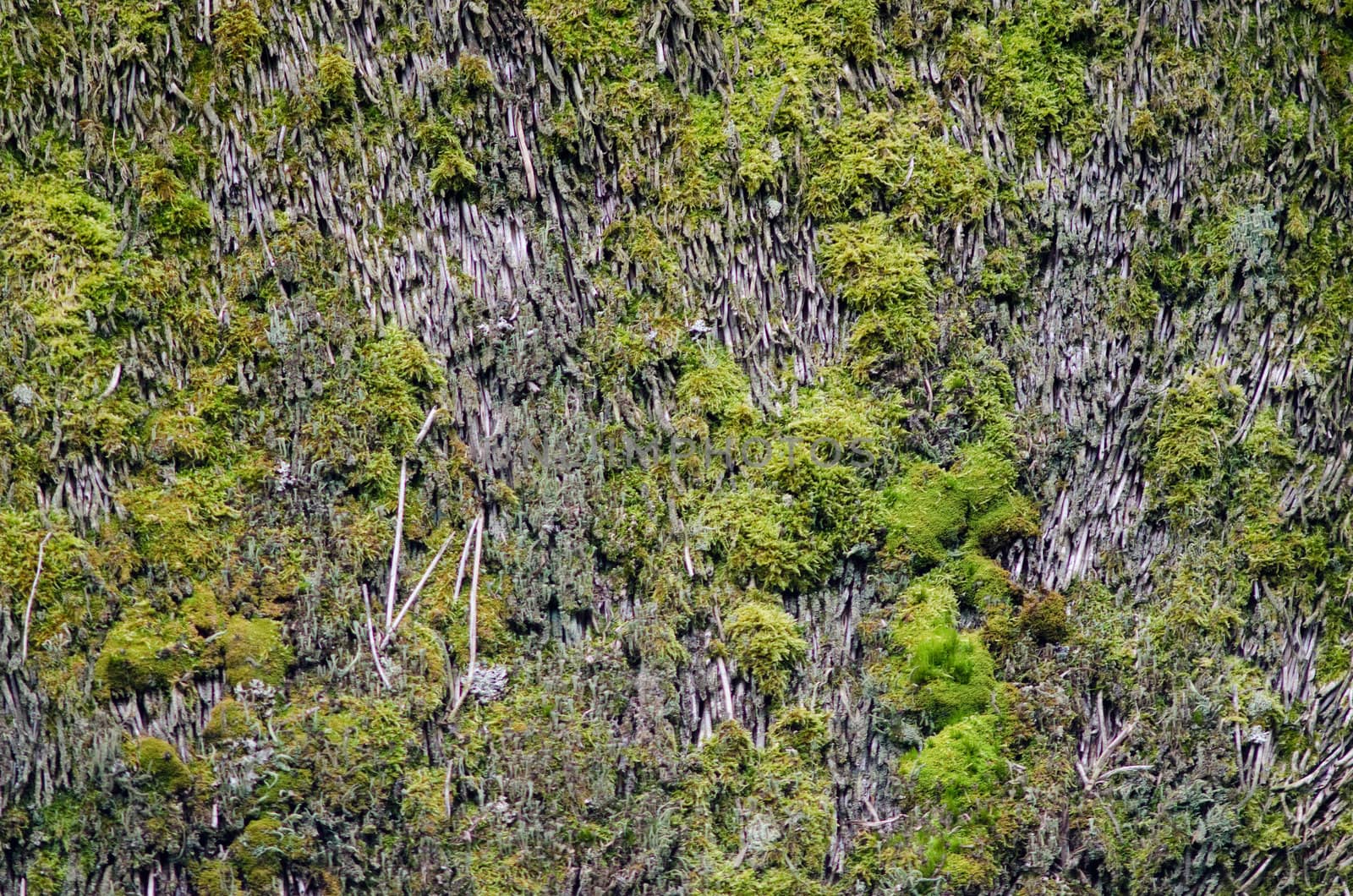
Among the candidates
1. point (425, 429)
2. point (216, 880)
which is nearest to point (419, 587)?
point (425, 429)

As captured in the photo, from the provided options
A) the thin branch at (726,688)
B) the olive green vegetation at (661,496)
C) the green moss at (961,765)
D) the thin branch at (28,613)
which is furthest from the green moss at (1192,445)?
the thin branch at (28,613)

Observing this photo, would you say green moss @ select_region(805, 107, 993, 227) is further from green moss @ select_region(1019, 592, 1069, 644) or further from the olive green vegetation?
green moss @ select_region(1019, 592, 1069, 644)

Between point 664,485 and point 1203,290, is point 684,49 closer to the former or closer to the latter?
point 664,485

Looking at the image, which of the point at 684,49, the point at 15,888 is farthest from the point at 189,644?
the point at 684,49

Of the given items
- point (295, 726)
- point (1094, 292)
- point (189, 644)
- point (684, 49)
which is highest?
point (684, 49)

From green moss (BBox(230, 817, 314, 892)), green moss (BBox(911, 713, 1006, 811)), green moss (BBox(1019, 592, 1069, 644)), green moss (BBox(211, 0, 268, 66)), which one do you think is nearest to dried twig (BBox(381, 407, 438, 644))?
green moss (BBox(230, 817, 314, 892))

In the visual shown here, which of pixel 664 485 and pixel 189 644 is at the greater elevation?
pixel 664 485
